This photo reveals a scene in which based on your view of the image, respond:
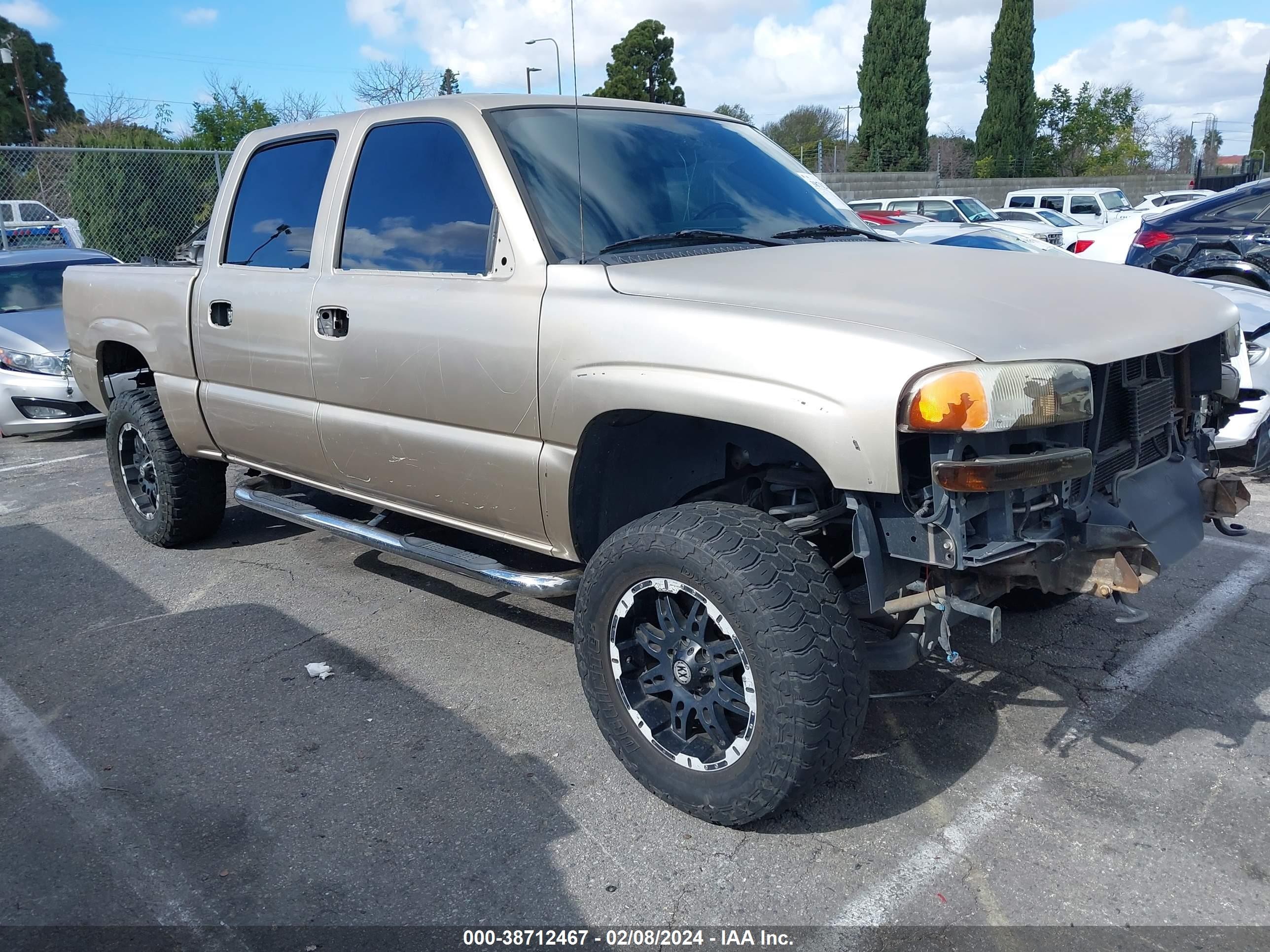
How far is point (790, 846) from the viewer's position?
2.83m

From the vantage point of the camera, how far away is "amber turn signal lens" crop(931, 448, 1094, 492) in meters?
2.42

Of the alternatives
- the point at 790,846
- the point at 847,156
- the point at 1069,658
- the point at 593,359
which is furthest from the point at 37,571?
the point at 847,156

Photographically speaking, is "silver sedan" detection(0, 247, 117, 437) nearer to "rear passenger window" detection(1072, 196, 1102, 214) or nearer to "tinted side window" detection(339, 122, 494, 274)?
"tinted side window" detection(339, 122, 494, 274)

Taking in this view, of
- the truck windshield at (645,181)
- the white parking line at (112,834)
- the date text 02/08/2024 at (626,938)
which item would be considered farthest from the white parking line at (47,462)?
the date text 02/08/2024 at (626,938)

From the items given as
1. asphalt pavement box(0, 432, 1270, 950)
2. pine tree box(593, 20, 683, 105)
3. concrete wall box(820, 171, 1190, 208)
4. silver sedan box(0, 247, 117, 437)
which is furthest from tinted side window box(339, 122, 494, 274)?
pine tree box(593, 20, 683, 105)

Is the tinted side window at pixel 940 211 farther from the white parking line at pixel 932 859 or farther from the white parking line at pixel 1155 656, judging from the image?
the white parking line at pixel 932 859

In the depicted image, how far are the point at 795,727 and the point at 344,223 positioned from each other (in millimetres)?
2592

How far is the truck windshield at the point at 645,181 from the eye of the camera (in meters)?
3.37

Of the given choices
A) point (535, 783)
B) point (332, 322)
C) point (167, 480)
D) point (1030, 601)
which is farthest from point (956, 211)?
point (535, 783)

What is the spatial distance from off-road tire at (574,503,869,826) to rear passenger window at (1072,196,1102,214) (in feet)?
82.2

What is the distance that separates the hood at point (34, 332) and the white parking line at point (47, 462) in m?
1.00

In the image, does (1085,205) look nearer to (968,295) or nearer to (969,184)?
(969,184)

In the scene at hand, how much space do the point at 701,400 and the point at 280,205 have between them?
8.23 feet

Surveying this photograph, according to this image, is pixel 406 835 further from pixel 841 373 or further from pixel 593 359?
pixel 841 373
